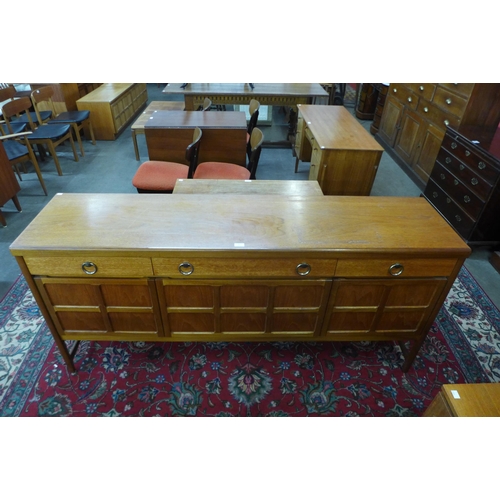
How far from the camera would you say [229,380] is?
1.80m

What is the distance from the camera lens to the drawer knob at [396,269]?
145 cm

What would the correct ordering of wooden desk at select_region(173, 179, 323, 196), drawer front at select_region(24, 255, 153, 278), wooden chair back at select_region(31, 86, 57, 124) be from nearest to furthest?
drawer front at select_region(24, 255, 153, 278), wooden desk at select_region(173, 179, 323, 196), wooden chair back at select_region(31, 86, 57, 124)

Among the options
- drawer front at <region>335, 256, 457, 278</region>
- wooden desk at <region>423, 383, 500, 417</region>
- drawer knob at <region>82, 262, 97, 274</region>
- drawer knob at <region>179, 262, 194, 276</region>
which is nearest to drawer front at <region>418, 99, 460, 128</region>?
drawer front at <region>335, 256, 457, 278</region>

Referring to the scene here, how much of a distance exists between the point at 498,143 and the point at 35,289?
129 inches

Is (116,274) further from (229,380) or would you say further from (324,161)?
(324,161)

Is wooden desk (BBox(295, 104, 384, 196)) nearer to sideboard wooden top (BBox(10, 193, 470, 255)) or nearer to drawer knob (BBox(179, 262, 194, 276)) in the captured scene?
sideboard wooden top (BBox(10, 193, 470, 255))

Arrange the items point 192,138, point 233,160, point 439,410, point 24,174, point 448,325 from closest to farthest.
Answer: point 439,410
point 448,325
point 192,138
point 233,160
point 24,174

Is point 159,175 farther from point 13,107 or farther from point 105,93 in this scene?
point 105,93

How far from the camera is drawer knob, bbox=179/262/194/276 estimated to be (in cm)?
141

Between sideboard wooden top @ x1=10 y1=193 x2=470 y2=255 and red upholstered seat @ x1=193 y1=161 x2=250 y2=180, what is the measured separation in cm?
Result: 108

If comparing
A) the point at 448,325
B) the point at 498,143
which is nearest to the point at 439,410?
the point at 448,325

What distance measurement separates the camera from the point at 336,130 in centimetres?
300

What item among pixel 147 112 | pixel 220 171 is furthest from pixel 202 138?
pixel 147 112

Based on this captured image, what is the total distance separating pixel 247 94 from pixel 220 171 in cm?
175
